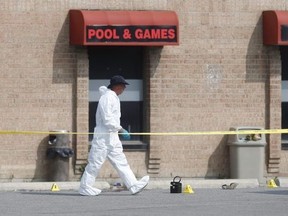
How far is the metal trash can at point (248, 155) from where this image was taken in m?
27.8

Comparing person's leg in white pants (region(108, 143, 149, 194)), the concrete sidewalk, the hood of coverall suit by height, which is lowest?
the concrete sidewalk

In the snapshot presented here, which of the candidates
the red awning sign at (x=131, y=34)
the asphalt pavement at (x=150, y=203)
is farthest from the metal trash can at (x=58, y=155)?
the asphalt pavement at (x=150, y=203)

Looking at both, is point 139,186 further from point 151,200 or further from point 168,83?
point 168,83

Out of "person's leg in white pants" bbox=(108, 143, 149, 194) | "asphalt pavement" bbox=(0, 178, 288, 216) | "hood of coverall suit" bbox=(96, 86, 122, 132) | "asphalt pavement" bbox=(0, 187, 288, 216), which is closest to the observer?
"asphalt pavement" bbox=(0, 187, 288, 216)

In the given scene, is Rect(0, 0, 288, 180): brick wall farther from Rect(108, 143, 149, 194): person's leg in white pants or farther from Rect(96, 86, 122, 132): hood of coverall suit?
Rect(108, 143, 149, 194): person's leg in white pants

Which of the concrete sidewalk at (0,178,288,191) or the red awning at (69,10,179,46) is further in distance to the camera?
the red awning at (69,10,179,46)

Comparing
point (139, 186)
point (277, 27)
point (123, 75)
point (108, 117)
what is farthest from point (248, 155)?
point (108, 117)

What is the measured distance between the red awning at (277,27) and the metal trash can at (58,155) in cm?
468

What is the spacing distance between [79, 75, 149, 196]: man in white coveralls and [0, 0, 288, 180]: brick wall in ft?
14.7

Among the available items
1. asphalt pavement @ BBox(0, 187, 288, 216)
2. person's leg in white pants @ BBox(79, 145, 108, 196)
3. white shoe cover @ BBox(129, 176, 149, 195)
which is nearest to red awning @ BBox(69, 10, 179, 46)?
asphalt pavement @ BBox(0, 187, 288, 216)

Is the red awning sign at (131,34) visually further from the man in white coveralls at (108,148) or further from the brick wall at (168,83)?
the man in white coveralls at (108,148)

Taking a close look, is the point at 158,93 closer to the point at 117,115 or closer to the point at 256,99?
the point at 256,99

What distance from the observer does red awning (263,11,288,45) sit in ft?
91.5

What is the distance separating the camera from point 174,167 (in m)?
28.0
